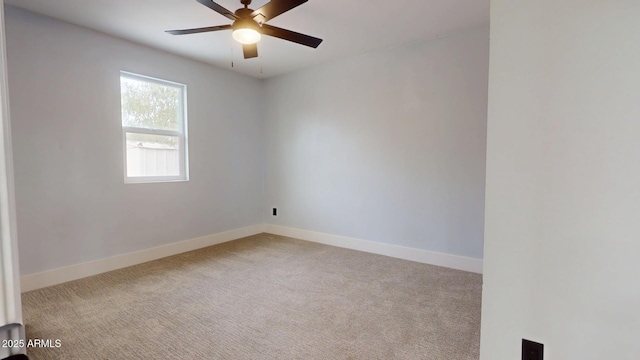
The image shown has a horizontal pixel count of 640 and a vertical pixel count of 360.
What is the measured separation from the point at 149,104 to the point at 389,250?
3422mm

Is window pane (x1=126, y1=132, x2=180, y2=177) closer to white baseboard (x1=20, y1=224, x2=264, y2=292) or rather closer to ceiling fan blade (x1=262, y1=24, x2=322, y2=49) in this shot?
white baseboard (x1=20, y1=224, x2=264, y2=292)

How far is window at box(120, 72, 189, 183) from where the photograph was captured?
3352 mm

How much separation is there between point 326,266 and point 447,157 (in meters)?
1.82

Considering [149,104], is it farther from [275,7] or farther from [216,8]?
[275,7]

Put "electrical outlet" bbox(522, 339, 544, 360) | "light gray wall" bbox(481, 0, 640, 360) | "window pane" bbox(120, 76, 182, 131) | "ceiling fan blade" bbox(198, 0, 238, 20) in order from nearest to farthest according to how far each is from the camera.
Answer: "light gray wall" bbox(481, 0, 640, 360), "electrical outlet" bbox(522, 339, 544, 360), "ceiling fan blade" bbox(198, 0, 238, 20), "window pane" bbox(120, 76, 182, 131)

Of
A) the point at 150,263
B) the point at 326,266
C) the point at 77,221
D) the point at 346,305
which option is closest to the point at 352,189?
the point at 326,266

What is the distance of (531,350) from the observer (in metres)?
0.90

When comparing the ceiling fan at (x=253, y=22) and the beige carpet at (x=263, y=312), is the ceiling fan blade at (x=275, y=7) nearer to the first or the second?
the ceiling fan at (x=253, y=22)

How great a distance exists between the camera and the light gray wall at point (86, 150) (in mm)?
2662

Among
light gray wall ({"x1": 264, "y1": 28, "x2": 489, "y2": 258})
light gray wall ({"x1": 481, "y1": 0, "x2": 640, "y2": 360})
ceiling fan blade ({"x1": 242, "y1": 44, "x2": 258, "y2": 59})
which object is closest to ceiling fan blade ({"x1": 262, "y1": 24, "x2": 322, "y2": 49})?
ceiling fan blade ({"x1": 242, "y1": 44, "x2": 258, "y2": 59})

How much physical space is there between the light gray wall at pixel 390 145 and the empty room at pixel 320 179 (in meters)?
0.02

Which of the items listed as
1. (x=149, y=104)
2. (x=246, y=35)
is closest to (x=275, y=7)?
(x=246, y=35)

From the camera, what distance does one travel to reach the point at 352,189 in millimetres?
3998

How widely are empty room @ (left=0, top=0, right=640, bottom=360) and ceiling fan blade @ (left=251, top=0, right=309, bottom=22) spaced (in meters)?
0.02
